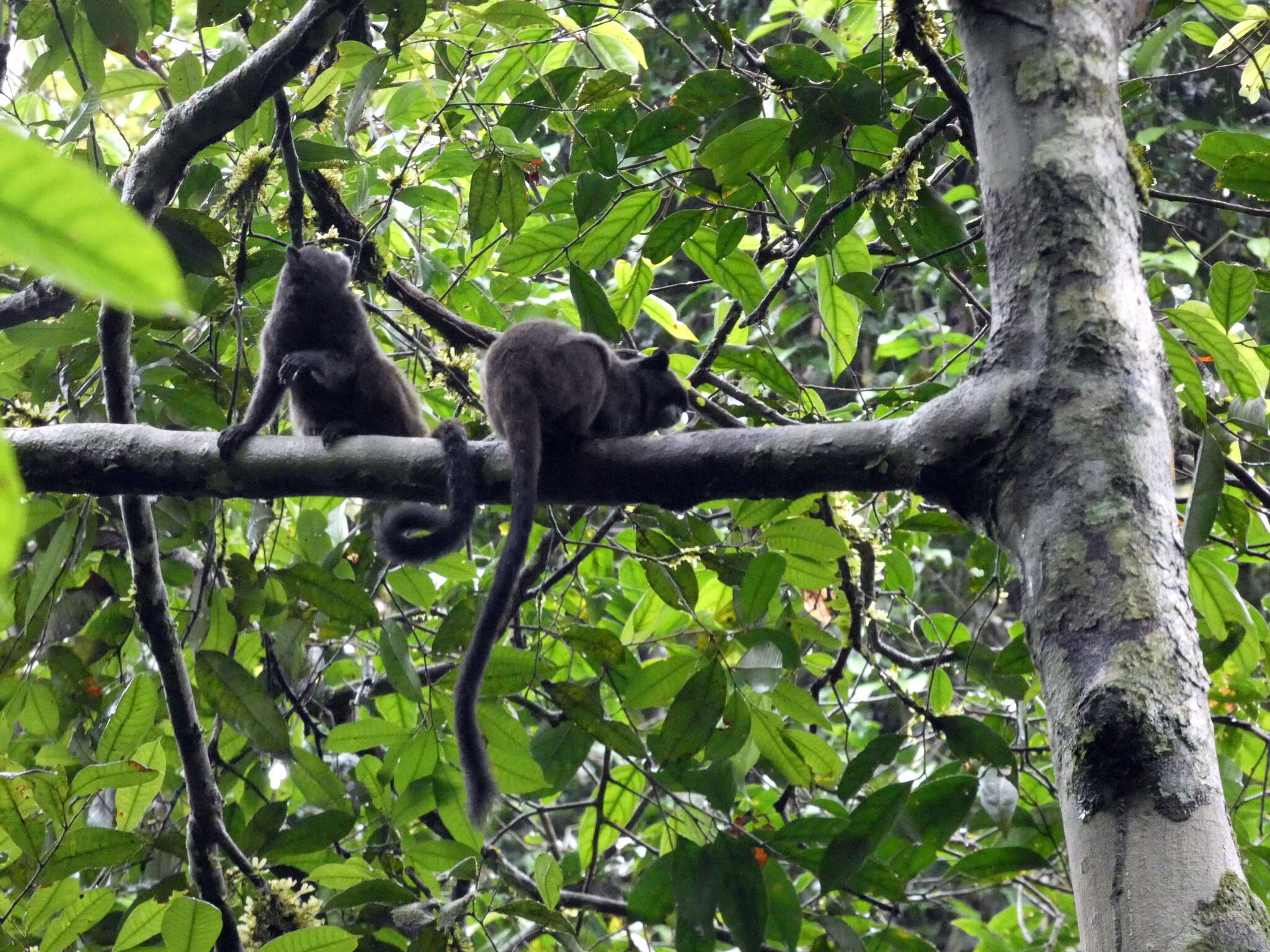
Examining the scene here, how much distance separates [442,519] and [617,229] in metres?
1.06

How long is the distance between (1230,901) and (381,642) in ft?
7.54

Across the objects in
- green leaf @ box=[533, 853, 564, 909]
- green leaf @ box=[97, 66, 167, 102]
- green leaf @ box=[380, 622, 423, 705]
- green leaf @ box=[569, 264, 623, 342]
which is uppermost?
green leaf @ box=[97, 66, 167, 102]

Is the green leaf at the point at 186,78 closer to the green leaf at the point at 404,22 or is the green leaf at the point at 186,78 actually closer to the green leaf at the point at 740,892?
the green leaf at the point at 404,22

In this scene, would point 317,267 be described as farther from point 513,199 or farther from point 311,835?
point 311,835

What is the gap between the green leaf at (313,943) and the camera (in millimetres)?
2271

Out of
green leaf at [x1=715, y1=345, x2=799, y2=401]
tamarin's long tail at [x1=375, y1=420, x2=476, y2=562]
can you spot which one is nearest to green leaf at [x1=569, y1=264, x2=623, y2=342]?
green leaf at [x1=715, y1=345, x2=799, y2=401]

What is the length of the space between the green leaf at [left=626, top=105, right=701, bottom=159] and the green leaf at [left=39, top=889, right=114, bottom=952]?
7.38 feet

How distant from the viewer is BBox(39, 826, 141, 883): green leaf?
2.44 meters

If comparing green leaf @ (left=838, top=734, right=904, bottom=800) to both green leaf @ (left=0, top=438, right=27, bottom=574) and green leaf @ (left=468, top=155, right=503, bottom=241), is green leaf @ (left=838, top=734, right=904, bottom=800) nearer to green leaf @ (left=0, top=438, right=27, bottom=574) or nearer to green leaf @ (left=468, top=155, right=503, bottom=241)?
green leaf @ (left=468, top=155, right=503, bottom=241)

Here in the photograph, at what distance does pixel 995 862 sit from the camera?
283cm

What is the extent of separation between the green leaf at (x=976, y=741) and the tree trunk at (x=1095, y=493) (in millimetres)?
1040

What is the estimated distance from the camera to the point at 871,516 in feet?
14.1

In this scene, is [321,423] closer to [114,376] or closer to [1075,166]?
[114,376]

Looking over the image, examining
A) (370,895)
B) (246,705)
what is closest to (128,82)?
(246,705)
